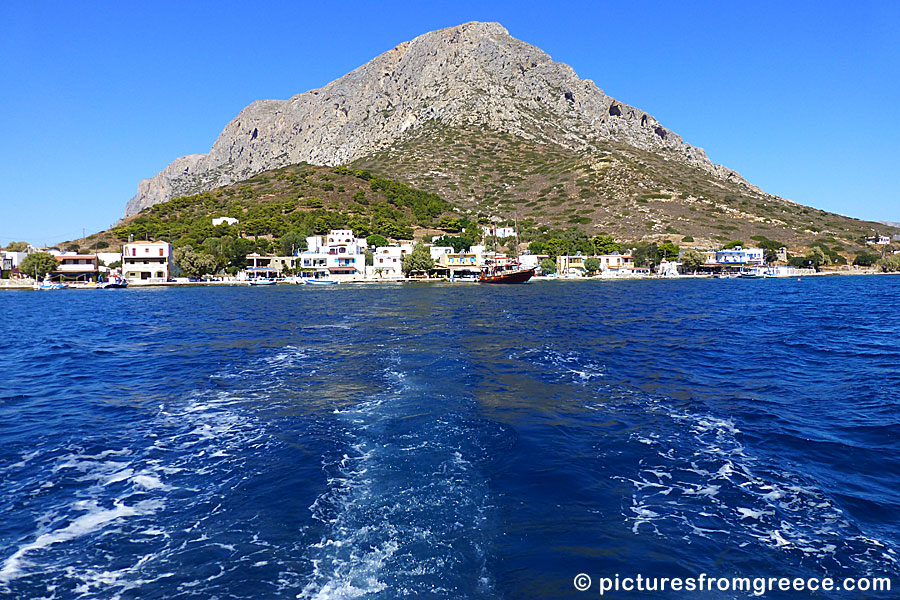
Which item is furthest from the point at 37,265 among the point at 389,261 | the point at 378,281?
the point at 389,261

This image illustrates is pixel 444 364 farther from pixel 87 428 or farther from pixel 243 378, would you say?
pixel 87 428

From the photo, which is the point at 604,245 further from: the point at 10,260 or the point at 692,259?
the point at 10,260

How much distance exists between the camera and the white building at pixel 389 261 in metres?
103

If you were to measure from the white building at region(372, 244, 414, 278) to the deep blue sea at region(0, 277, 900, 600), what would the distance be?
8244cm

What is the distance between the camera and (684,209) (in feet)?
439

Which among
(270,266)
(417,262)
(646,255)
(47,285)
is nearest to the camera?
(47,285)

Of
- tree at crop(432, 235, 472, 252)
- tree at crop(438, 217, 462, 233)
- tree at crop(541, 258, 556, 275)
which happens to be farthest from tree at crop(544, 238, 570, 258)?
tree at crop(438, 217, 462, 233)

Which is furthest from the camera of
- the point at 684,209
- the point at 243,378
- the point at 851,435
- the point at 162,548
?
the point at 684,209

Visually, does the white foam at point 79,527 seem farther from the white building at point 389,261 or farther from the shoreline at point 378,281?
the white building at point 389,261

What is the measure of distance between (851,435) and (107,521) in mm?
14321

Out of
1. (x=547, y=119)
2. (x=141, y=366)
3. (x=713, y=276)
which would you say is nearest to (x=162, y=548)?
(x=141, y=366)

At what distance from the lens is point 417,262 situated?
98.4 metres

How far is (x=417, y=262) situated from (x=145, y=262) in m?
52.7

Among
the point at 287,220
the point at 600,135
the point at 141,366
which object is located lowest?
the point at 141,366
